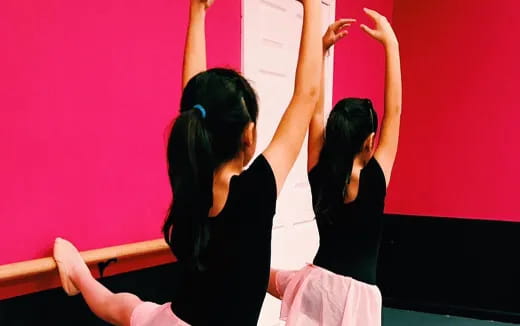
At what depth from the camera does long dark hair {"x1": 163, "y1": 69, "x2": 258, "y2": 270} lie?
3.20 feet

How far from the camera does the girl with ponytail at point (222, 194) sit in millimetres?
994

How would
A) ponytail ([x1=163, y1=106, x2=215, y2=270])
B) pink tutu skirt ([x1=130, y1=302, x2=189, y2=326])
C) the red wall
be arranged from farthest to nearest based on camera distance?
the red wall, pink tutu skirt ([x1=130, y1=302, x2=189, y2=326]), ponytail ([x1=163, y1=106, x2=215, y2=270])

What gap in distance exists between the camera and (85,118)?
1543 mm

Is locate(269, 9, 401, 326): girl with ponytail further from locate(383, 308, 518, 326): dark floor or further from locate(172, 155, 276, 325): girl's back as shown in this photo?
locate(383, 308, 518, 326): dark floor

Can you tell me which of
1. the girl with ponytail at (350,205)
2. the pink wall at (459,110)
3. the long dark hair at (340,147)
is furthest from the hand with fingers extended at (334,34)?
the pink wall at (459,110)

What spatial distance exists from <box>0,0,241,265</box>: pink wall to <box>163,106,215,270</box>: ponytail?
1.84 ft

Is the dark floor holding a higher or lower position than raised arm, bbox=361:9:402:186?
lower

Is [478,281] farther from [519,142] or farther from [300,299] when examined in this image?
[300,299]

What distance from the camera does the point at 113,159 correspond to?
164cm

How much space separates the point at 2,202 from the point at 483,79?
9.51ft

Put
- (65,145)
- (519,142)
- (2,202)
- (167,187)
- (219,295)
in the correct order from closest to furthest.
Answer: (219,295) < (2,202) < (65,145) < (167,187) < (519,142)

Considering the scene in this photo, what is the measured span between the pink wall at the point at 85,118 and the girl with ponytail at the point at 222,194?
0.54 meters

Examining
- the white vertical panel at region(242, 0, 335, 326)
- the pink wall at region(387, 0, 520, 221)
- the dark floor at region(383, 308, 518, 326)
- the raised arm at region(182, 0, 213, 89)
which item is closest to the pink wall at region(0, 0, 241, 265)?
the raised arm at region(182, 0, 213, 89)

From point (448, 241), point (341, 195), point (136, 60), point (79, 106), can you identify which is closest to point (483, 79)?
point (448, 241)
